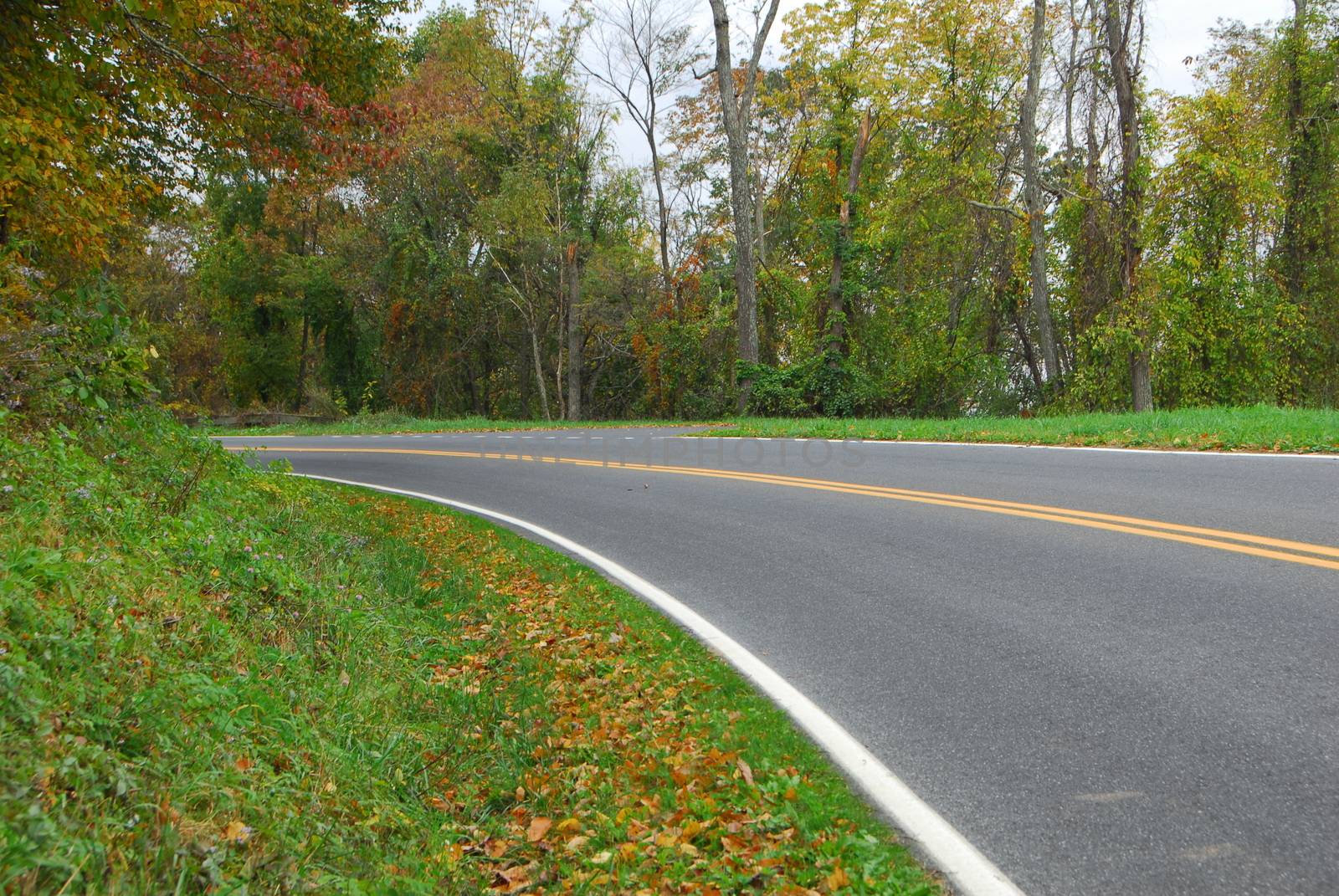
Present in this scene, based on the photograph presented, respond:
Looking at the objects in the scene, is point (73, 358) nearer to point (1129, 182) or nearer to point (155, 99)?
point (155, 99)

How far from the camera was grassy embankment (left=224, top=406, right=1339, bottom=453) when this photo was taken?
379 inches

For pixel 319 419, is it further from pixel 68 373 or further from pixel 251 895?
pixel 251 895

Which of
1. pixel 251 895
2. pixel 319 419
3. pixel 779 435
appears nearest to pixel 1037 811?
pixel 251 895

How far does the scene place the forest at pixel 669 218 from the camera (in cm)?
868

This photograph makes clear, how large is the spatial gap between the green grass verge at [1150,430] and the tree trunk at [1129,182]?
659 centimetres

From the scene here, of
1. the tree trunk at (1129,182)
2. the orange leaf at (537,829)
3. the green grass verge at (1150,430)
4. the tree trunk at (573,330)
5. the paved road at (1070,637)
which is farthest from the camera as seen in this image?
the tree trunk at (573,330)

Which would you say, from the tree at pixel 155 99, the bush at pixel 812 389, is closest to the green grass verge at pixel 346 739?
the tree at pixel 155 99

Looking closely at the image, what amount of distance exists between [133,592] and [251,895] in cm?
236

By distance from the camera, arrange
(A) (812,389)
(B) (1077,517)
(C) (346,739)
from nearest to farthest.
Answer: (C) (346,739)
(B) (1077,517)
(A) (812,389)

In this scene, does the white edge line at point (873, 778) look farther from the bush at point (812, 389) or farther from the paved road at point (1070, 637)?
the bush at point (812, 389)

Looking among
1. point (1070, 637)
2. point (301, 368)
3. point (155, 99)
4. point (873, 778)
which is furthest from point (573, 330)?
point (873, 778)

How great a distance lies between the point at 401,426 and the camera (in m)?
26.2

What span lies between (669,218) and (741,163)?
46.9 ft

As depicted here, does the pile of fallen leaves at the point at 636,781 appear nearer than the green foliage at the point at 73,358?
Yes
